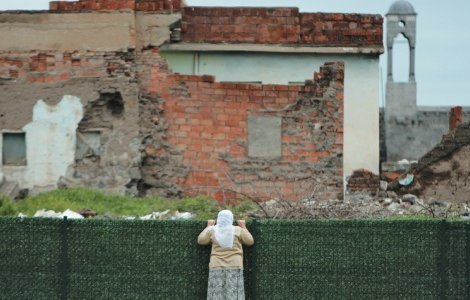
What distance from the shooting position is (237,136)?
77.6ft

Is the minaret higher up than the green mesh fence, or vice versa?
the minaret

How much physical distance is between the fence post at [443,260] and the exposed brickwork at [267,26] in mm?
13851

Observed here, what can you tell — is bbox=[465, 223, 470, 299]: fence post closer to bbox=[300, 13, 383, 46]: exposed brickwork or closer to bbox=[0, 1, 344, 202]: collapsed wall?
Result: bbox=[0, 1, 344, 202]: collapsed wall

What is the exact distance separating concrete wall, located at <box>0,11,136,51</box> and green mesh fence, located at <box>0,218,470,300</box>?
9.67 meters

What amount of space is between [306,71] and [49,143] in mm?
7380

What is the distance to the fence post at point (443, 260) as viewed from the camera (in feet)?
47.7

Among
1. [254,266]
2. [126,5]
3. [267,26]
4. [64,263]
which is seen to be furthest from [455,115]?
[64,263]

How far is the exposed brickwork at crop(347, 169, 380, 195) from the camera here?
1053 inches

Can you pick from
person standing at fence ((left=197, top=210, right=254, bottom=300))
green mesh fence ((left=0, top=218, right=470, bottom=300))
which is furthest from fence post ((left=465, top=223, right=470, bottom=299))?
person standing at fence ((left=197, top=210, right=254, bottom=300))

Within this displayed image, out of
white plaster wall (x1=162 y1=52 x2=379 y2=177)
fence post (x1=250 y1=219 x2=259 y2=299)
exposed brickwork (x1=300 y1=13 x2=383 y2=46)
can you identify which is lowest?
fence post (x1=250 y1=219 x2=259 y2=299)

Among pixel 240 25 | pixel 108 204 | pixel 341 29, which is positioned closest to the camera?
pixel 108 204

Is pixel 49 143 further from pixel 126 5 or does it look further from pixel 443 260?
pixel 443 260

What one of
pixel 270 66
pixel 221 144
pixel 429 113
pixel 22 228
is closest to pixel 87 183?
pixel 221 144

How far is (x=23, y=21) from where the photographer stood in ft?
78.8
